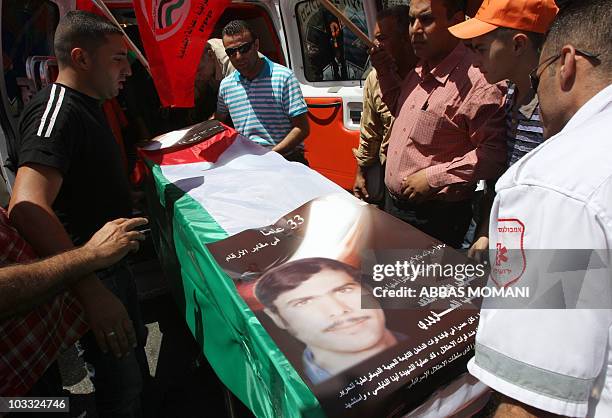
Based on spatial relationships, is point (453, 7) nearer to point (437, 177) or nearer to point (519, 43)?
point (519, 43)

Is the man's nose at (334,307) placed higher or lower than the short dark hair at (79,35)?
lower

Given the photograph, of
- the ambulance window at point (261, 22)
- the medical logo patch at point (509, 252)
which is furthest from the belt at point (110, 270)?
the ambulance window at point (261, 22)

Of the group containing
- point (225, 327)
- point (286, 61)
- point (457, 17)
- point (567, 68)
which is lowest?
point (225, 327)

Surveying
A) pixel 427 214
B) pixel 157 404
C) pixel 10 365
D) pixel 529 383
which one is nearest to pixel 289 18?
pixel 427 214

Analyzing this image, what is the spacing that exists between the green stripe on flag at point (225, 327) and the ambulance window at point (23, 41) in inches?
62.3

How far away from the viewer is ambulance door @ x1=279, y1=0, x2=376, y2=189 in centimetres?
379

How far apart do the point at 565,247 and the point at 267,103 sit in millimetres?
2443

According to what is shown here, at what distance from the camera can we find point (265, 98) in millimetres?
2830

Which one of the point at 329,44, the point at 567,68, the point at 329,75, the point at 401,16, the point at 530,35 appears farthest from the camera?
the point at 329,75

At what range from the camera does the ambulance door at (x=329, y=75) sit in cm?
379

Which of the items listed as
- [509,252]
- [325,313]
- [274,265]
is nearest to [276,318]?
[325,313]

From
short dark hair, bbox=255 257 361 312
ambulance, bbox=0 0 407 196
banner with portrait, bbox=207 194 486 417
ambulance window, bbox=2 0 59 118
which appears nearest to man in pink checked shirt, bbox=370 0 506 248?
banner with portrait, bbox=207 194 486 417

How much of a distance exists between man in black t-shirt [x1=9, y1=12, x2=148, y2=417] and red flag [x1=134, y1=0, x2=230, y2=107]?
0.66m

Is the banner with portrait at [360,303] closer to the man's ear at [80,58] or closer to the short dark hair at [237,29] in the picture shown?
the man's ear at [80,58]
